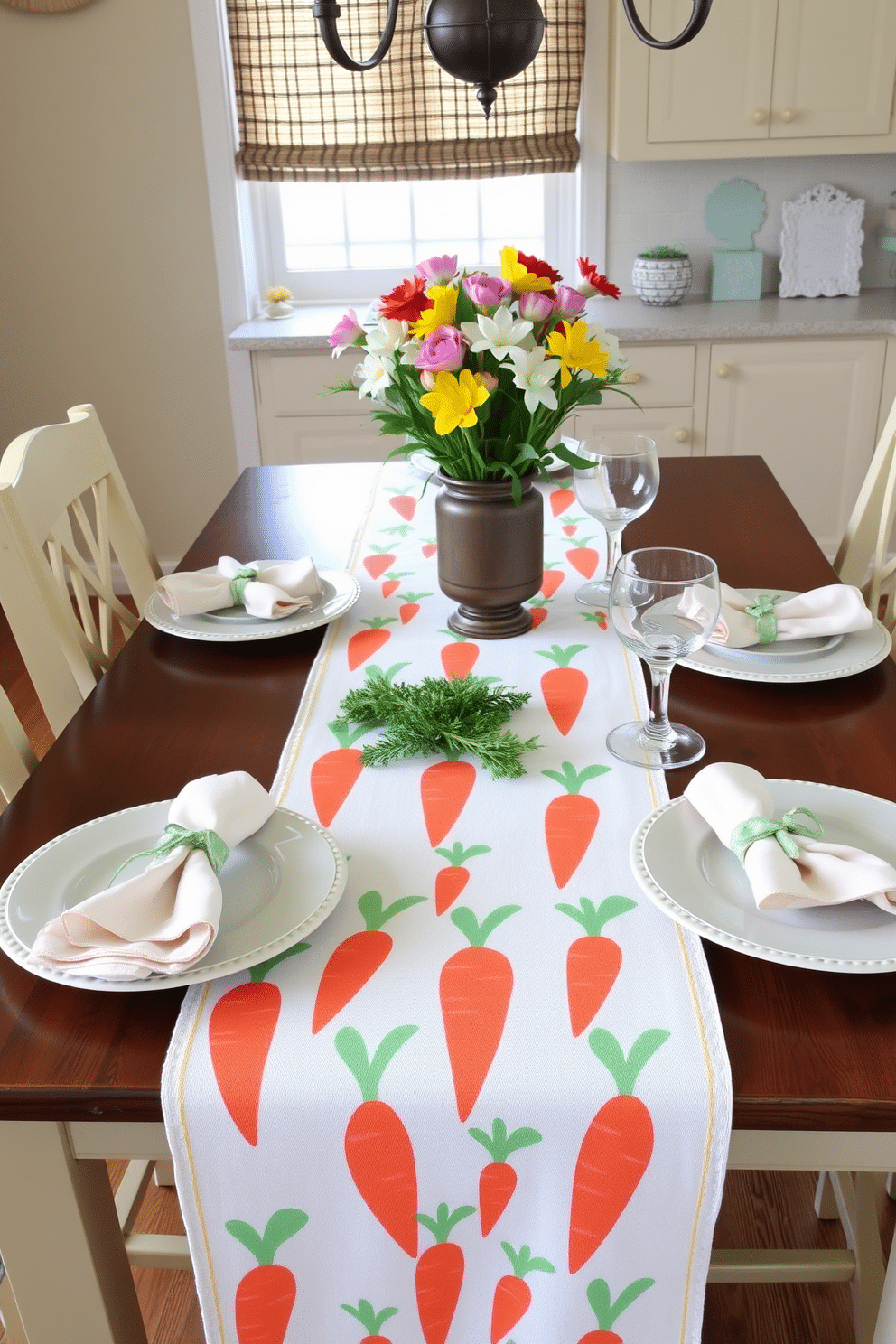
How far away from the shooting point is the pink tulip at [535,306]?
118 cm

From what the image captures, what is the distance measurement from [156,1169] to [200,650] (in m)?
0.74

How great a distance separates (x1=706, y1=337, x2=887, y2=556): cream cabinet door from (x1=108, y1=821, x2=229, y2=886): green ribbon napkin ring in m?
2.54

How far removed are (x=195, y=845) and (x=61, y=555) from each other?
2.77ft

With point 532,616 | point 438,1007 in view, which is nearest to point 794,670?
point 532,616

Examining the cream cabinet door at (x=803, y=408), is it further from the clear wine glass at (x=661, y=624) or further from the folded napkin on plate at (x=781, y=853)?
the folded napkin on plate at (x=781, y=853)

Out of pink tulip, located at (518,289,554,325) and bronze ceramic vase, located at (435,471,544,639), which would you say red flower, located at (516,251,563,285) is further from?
Result: bronze ceramic vase, located at (435,471,544,639)

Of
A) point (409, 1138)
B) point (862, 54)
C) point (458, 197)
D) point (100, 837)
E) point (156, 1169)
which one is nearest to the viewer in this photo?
point (409, 1138)

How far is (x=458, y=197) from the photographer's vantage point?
11.4 feet

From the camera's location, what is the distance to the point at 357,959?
2.76 ft

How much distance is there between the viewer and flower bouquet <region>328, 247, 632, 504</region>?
3.77ft

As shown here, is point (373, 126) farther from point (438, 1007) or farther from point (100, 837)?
point (438, 1007)

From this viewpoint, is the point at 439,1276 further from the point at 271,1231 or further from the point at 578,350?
the point at 578,350

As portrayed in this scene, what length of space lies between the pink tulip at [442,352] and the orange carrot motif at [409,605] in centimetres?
38

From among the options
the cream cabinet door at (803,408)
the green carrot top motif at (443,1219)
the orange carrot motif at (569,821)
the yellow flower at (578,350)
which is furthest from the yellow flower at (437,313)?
the cream cabinet door at (803,408)
